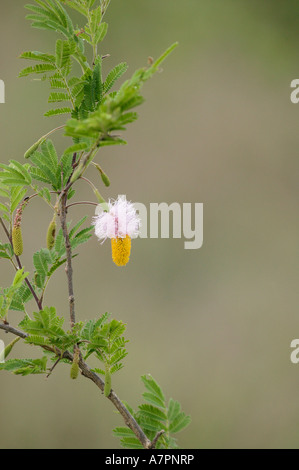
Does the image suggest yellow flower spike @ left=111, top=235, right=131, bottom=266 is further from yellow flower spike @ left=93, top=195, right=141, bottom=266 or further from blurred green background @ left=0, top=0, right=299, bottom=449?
blurred green background @ left=0, top=0, right=299, bottom=449

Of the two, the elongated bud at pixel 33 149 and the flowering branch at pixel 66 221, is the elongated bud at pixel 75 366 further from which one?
the elongated bud at pixel 33 149

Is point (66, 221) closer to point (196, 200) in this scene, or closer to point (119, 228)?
point (119, 228)

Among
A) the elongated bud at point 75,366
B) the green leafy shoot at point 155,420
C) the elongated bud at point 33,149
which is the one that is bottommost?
the green leafy shoot at point 155,420

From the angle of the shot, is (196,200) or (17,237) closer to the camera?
(17,237)

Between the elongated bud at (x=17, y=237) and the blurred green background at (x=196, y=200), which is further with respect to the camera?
the blurred green background at (x=196, y=200)

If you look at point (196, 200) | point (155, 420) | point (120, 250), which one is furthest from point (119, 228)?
point (196, 200)

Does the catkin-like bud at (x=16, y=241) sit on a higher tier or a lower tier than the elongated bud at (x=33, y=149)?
lower

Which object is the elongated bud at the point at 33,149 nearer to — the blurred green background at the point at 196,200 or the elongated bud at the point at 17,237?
the elongated bud at the point at 17,237

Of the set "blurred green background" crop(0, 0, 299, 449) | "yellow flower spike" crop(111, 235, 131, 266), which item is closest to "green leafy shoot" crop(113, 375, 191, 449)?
"yellow flower spike" crop(111, 235, 131, 266)

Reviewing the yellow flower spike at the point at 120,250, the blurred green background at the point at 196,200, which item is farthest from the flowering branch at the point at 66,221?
the blurred green background at the point at 196,200

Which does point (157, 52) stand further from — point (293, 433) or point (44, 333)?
point (44, 333)
